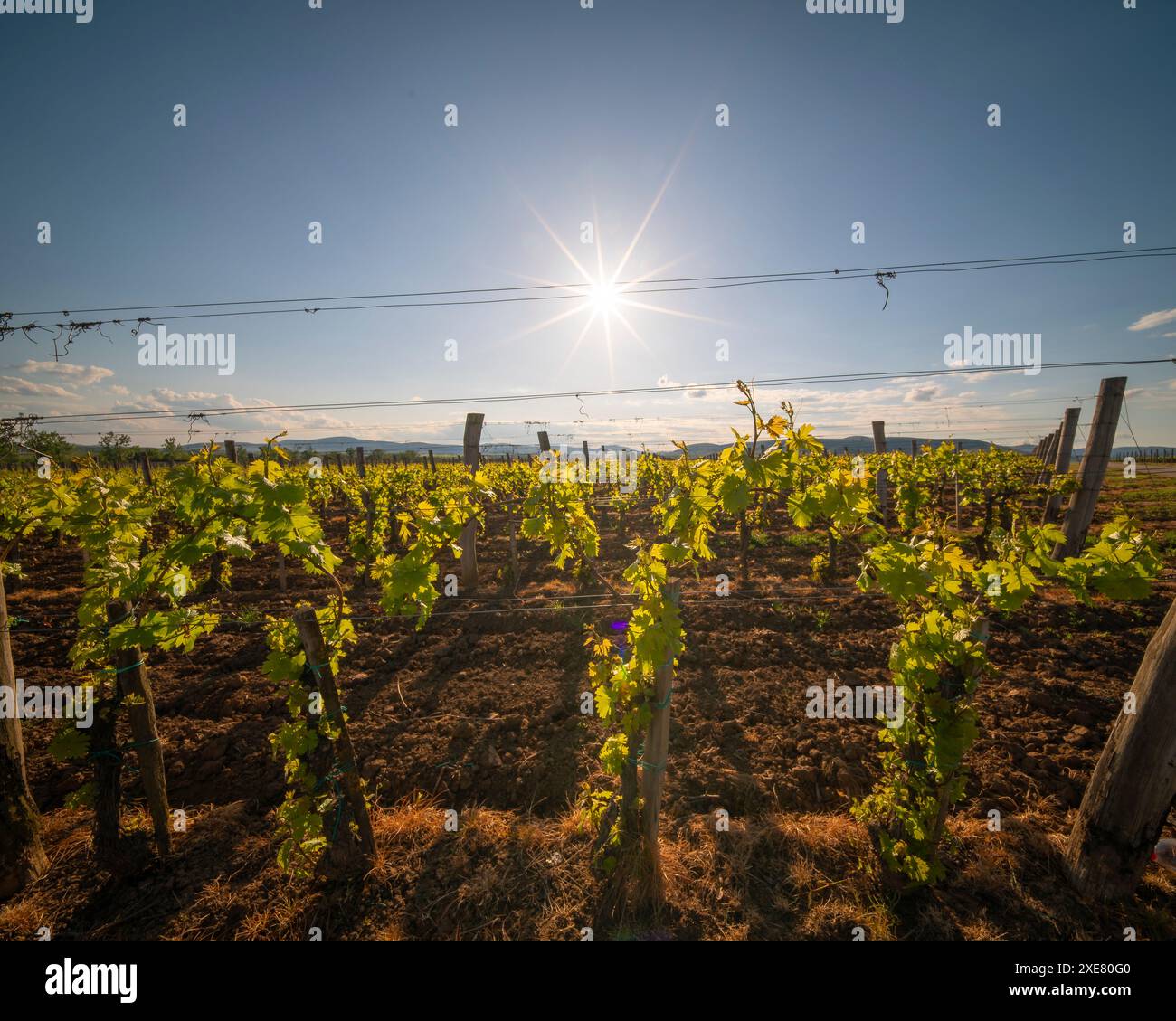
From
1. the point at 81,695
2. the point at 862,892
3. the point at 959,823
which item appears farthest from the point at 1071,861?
the point at 81,695

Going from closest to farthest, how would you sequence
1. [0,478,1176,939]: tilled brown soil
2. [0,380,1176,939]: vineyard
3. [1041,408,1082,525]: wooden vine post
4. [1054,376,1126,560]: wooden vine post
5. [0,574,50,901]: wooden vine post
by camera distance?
1. [0,380,1176,939]: vineyard
2. [0,478,1176,939]: tilled brown soil
3. [0,574,50,901]: wooden vine post
4. [1054,376,1126,560]: wooden vine post
5. [1041,408,1082,525]: wooden vine post

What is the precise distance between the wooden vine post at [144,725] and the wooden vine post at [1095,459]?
1196 cm

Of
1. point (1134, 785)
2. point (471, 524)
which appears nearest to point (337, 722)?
point (1134, 785)

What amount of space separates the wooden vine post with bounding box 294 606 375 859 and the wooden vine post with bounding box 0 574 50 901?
194cm

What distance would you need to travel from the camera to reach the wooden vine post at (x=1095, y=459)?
7.98 metres

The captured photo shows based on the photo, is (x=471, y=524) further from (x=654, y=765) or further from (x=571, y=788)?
(x=654, y=765)

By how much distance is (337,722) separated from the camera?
3.11m

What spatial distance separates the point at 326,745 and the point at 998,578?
429 centimetres

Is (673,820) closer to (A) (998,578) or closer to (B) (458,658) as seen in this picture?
(A) (998,578)

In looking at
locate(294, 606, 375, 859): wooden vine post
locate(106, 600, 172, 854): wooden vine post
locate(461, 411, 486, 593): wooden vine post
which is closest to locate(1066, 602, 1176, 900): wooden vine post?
locate(294, 606, 375, 859): wooden vine post

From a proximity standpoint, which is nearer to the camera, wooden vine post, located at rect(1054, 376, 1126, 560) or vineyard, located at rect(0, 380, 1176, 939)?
vineyard, located at rect(0, 380, 1176, 939)

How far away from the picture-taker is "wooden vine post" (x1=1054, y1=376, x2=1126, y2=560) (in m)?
7.98

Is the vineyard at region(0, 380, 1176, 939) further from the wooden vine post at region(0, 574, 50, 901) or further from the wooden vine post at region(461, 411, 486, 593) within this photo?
the wooden vine post at region(461, 411, 486, 593)

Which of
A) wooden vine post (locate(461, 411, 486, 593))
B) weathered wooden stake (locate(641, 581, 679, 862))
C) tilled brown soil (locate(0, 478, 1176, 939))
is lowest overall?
tilled brown soil (locate(0, 478, 1176, 939))
